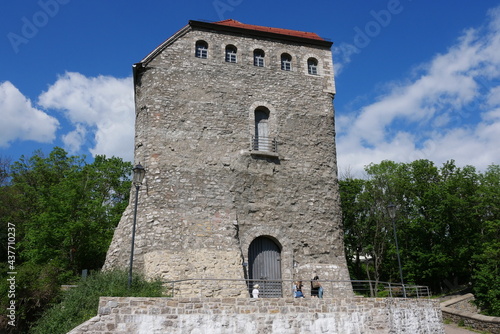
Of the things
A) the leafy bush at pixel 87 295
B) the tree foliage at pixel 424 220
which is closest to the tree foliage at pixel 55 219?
the leafy bush at pixel 87 295

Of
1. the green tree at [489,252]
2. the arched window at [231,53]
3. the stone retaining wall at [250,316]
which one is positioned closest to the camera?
the stone retaining wall at [250,316]

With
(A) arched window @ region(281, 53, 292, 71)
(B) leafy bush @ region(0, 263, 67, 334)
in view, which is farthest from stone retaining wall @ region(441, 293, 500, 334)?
(B) leafy bush @ region(0, 263, 67, 334)

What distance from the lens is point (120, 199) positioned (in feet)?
100

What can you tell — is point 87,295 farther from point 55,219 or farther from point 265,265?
point 55,219

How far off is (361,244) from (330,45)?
1717 cm

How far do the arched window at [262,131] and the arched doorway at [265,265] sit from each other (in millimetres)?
3946

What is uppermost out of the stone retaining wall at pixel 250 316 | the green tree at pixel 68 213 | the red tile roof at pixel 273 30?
the red tile roof at pixel 273 30

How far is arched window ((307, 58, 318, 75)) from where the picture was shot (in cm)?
1977

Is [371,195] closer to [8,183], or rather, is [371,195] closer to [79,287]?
[79,287]

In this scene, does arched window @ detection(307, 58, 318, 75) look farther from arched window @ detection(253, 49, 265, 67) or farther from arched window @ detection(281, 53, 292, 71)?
arched window @ detection(253, 49, 265, 67)

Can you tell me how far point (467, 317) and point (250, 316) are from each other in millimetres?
14850

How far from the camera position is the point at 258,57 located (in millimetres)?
19203

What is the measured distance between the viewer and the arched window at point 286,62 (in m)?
19.4

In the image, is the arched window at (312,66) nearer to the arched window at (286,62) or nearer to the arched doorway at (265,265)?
the arched window at (286,62)
